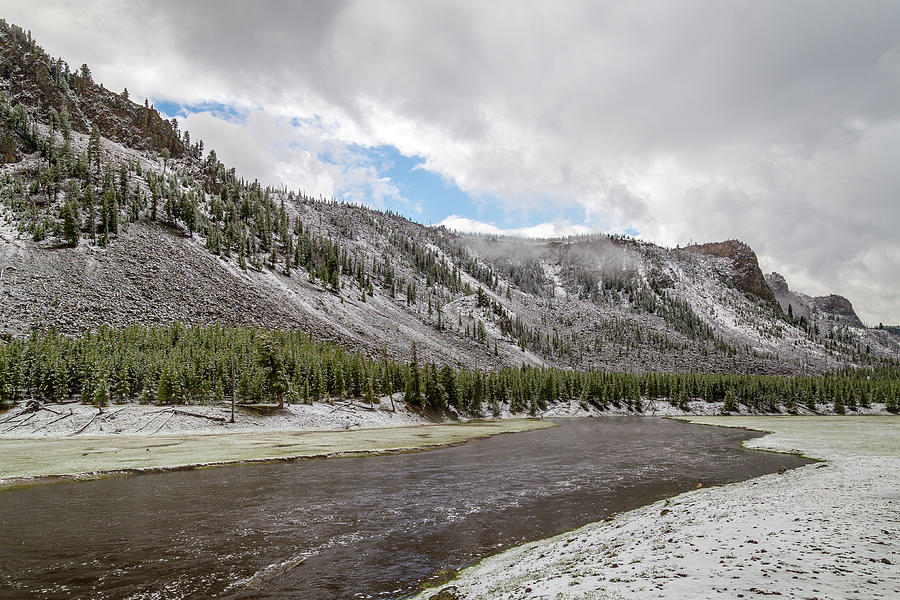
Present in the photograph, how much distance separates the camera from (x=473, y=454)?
50094 millimetres

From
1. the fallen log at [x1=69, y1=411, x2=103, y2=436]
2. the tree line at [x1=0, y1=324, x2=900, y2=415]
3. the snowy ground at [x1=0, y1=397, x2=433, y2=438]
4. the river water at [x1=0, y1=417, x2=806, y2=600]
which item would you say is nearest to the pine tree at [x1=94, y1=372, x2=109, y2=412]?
the tree line at [x1=0, y1=324, x2=900, y2=415]

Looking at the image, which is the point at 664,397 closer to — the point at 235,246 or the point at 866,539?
the point at 866,539

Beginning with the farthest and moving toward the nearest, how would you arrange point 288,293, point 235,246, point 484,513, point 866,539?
point 235,246, point 288,293, point 484,513, point 866,539

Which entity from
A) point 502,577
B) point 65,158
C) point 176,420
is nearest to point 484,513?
point 502,577

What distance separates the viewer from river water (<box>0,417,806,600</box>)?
15.2 metres

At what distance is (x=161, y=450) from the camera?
158 ft

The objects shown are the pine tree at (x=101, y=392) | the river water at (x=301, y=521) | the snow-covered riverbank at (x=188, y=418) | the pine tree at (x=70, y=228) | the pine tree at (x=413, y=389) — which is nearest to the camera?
the river water at (x=301, y=521)

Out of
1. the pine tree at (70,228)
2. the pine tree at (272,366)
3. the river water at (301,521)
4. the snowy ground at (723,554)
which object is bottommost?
the river water at (301,521)

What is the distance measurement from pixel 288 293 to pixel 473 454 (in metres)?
140

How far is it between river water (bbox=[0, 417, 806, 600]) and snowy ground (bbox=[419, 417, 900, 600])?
10.1 feet

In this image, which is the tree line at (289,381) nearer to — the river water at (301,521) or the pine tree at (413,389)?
the pine tree at (413,389)

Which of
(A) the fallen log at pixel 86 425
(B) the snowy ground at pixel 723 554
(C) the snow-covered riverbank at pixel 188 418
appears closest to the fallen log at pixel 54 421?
(C) the snow-covered riverbank at pixel 188 418

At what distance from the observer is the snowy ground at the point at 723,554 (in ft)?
31.9

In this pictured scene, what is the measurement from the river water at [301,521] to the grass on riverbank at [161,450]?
3.59m
